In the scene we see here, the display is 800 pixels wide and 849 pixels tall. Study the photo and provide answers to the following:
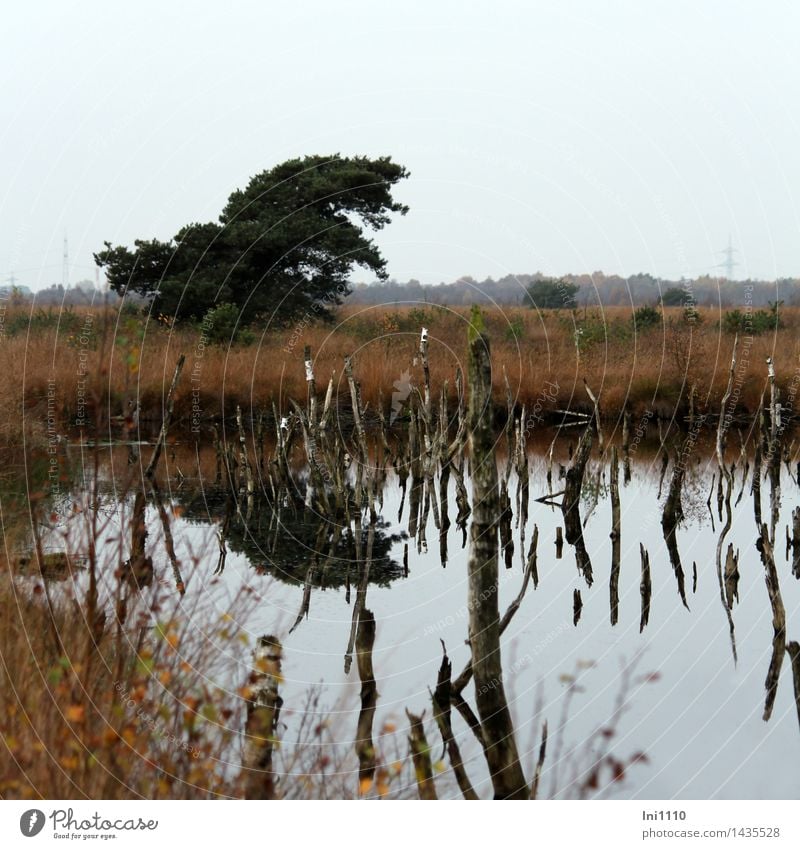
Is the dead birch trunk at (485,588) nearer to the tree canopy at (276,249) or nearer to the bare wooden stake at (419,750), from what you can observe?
the bare wooden stake at (419,750)

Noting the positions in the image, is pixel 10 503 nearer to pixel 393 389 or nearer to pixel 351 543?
pixel 351 543

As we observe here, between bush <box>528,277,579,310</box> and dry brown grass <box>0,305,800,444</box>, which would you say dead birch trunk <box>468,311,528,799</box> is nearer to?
dry brown grass <box>0,305,800,444</box>

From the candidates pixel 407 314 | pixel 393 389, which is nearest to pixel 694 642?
pixel 393 389

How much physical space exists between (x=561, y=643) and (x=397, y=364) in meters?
12.3

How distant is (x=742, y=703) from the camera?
656 cm

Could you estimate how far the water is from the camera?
18.1 ft

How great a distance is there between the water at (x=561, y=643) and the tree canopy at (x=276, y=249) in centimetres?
779

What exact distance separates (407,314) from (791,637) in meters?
18.4

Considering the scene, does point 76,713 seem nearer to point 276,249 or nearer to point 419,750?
point 419,750
